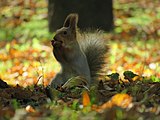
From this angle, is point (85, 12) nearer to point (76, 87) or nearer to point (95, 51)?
point (95, 51)

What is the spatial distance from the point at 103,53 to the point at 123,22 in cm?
794

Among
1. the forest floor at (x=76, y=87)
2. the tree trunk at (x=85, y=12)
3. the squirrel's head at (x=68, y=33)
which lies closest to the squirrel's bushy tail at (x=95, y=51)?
the forest floor at (x=76, y=87)

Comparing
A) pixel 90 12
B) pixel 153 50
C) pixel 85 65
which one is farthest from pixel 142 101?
pixel 90 12

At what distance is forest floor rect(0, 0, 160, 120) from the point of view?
12.6ft

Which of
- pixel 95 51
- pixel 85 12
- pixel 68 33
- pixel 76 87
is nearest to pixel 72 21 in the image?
pixel 68 33

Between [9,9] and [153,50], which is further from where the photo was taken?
[9,9]

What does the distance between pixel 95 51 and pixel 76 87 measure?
74.8 inches

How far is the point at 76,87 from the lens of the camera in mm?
5562

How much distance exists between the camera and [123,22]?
15367mm

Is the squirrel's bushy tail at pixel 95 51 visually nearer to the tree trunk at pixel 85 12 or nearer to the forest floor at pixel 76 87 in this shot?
the forest floor at pixel 76 87

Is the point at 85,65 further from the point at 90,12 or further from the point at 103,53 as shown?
the point at 90,12

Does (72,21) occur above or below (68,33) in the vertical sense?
above

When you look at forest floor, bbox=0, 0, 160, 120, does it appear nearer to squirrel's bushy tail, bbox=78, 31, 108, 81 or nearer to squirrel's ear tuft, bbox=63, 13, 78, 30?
squirrel's bushy tail, bbox=78, 31, 108, 81

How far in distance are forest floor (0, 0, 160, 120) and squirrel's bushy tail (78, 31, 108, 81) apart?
1.15 ft
